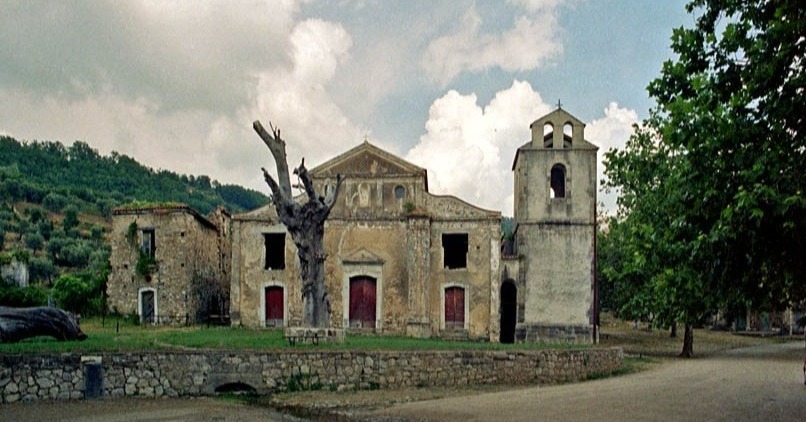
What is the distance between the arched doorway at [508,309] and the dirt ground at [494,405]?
12.0m

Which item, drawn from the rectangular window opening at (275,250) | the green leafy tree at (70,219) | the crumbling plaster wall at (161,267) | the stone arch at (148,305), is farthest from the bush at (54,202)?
the rectangular window opening at (275,250)

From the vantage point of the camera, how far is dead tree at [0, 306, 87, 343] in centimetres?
1828

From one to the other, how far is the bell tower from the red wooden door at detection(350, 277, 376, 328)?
22.5 ft

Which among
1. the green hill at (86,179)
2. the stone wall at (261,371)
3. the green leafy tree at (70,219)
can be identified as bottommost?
the stone wall at (261,371)

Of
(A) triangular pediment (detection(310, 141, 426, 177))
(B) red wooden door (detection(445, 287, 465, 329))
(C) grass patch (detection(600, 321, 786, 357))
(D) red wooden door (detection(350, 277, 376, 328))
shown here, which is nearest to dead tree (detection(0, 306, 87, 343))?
(D) red wooden door (detection(350, 277, 376, 328))

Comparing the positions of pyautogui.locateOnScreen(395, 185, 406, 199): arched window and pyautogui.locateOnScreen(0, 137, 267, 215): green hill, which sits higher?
pyautogui.locateOnScreen(0, 137, 267, 215): green hill

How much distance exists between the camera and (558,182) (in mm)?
33281

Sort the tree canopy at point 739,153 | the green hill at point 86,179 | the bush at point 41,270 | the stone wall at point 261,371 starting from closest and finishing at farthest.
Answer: the tree canopy at point 739,153, the stone wall at point 261,371, the bush at point 41,270, the green hill at point 86,179

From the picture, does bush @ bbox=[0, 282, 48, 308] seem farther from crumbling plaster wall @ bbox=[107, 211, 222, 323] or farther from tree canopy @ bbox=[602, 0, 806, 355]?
tree canopy @ bbox=[602, 0, 806, 355]

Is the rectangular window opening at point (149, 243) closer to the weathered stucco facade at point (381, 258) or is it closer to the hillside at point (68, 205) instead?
the hillside at point (68, 205)

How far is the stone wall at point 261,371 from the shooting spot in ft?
54.4

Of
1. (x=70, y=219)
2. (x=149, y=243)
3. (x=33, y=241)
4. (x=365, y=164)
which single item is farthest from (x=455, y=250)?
(x=70, y=219)

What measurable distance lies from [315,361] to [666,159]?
17424 mm

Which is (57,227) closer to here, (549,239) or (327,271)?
(327,271)
